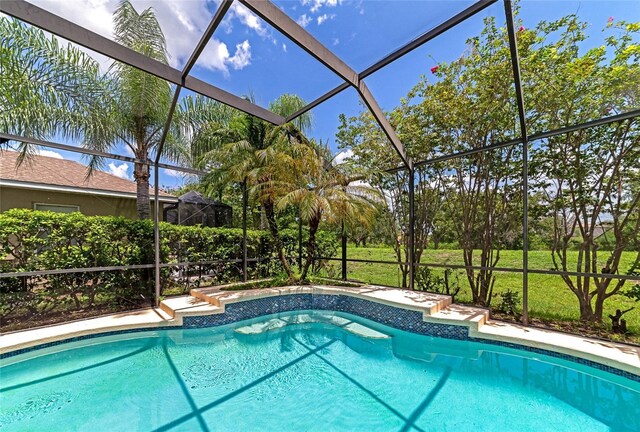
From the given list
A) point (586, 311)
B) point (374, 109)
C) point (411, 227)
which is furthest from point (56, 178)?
point (586, 311)

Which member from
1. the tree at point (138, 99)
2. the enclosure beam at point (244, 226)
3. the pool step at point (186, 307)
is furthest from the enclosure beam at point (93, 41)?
the pool step at point (186, 307)

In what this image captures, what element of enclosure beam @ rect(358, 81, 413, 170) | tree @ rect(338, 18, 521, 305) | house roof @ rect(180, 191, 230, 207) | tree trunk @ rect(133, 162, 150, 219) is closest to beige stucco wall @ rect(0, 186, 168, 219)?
house roof @ rect(180, 191, 230, 207)

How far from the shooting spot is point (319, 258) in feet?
30.1

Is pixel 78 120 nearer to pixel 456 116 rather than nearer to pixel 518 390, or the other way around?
pixel 456 116

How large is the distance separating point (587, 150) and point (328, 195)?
17.0ft

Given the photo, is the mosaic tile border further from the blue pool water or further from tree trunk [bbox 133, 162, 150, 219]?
tree trunk [bbox 133, 162, 150, 219]

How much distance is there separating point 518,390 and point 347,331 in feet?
10.00

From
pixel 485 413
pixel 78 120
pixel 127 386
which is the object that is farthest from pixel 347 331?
pixel 78 120

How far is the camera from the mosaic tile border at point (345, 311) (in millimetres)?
4375

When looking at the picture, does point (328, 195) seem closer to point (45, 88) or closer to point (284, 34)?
point (284, 34)

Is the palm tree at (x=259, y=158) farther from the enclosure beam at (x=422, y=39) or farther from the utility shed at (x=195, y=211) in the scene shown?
the utility shed at (x=195, y=211)

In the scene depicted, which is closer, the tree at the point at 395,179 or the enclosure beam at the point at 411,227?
the enclosure beam at the point at 411,227

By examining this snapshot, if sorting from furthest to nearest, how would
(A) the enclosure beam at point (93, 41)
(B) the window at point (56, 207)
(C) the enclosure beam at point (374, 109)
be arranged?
(B) the window at point (56, 207)
(C) the enclosure beam at point (374, 109)
(A) the enclosure beam at point (93, 41)

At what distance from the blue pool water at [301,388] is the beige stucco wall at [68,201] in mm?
6280
